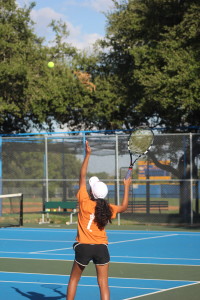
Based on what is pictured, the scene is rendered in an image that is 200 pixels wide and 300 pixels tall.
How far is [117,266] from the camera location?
44.1ft

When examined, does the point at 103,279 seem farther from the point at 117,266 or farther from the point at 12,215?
the point at 12,215

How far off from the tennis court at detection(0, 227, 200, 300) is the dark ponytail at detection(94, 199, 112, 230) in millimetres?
2377

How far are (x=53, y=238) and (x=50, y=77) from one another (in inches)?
386

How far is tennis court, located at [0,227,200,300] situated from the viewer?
10.4m

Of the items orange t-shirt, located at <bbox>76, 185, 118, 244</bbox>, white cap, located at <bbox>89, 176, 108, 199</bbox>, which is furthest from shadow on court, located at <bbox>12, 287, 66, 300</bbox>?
white cap, located at <bbox>89, 176, 108, 199</bbox>

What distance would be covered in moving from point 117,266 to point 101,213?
5866 millimetres

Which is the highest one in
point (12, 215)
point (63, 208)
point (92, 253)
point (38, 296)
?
point (92, 253)

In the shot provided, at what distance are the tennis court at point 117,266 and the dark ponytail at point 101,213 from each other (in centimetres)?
238

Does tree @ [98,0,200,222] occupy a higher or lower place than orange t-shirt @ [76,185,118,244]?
higher

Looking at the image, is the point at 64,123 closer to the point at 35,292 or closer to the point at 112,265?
the point at 112,265

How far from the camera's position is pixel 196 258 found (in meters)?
14.7

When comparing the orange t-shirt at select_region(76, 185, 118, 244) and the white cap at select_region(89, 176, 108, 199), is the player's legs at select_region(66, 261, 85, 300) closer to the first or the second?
the orange t-shirt at select_region(76, 185, 118, 244)

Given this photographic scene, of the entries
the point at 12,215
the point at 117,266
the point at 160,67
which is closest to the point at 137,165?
the point at 160,67

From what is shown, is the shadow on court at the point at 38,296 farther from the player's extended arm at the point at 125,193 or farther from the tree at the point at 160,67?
the tree at the point at 160,67
